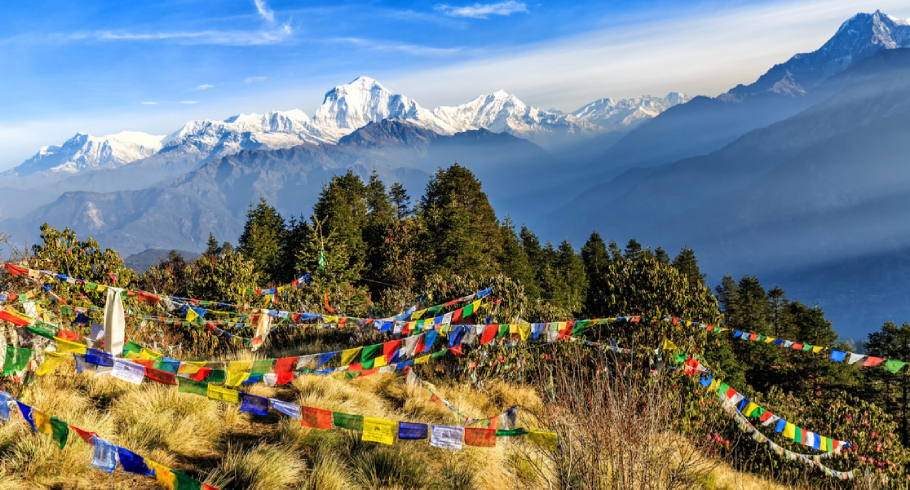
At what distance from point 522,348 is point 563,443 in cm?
470

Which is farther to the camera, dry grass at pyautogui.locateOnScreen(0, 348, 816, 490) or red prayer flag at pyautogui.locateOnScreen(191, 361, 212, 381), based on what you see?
red prayer flag at pyautogui.locateOnScreen(191, 361, 212, 381)

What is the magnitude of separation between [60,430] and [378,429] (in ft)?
9.34

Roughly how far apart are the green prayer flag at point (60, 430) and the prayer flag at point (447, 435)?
3.27 meters

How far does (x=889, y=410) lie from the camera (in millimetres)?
33375

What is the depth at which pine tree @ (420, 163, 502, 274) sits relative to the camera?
115 feet

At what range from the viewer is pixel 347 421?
434cm

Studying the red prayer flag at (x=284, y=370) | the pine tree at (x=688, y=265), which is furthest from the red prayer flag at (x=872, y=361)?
the pine tree at (x=688, y=265)

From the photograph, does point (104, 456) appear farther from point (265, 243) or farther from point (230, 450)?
point (265, 243)

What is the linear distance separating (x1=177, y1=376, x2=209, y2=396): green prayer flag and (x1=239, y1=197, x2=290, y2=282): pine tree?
122 ft

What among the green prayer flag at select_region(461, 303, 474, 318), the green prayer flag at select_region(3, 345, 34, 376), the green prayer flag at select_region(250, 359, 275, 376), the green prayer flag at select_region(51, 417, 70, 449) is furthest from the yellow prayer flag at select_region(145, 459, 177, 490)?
the green prayer flag at select_region(461, 303, 474, 318)

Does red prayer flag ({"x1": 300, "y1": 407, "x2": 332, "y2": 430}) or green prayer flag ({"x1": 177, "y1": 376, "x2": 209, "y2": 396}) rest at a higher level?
green prayer flag ({"x1": 177, "y1": 376, "x2": 209, "y2": 396})

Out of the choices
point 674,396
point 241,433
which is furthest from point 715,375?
point 241,433

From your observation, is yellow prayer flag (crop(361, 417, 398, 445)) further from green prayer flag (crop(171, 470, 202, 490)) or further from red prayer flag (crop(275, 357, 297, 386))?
red prayer flag (crop(275, 357, 297, 386))

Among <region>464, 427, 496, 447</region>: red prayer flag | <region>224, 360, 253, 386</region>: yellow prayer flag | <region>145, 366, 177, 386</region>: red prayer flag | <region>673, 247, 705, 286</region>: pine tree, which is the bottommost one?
<region>673, 247, 705, 286</region>: pine tree
